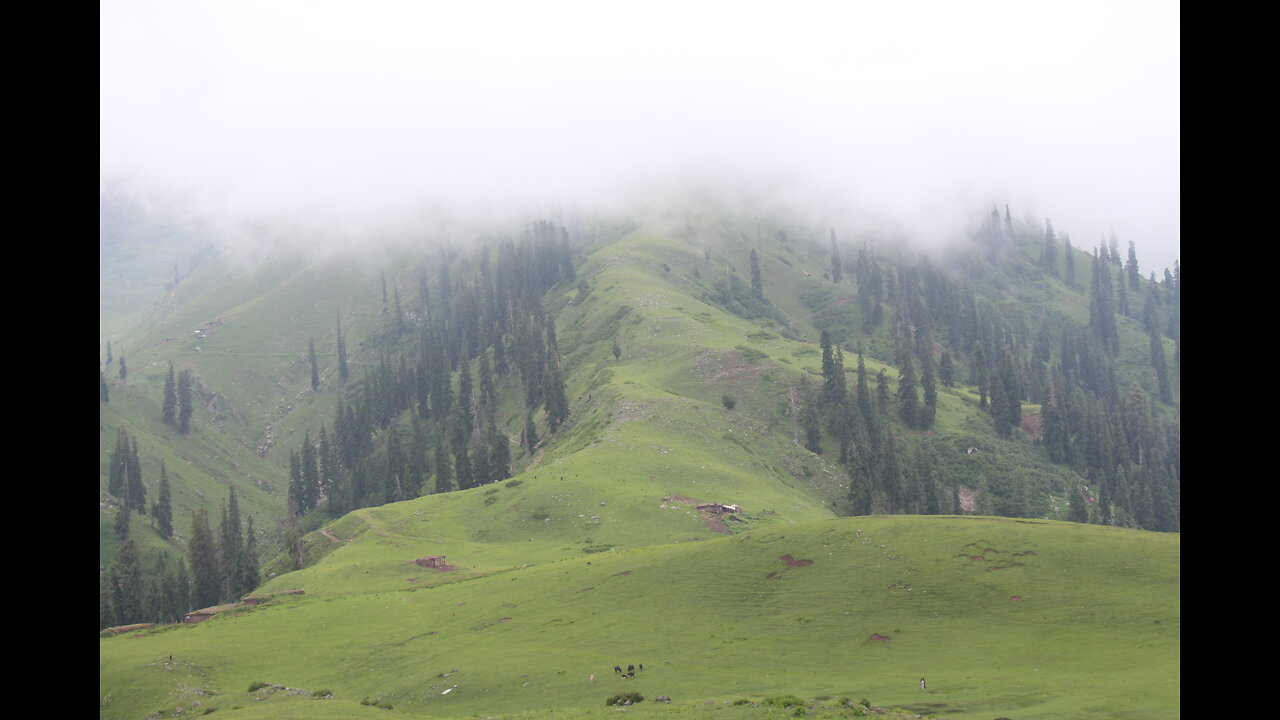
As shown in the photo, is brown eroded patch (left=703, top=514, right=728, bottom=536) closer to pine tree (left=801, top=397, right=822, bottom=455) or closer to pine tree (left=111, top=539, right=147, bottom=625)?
pine tree (left=801, top=397, right=822, bottom=455)

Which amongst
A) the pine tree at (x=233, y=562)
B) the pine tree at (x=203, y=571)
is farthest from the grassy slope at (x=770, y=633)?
the pine tree at (x=233, y=562)

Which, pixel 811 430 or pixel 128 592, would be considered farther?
pixel 811 430

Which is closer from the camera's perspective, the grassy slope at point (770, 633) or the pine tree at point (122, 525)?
the grassy slope at point (770, 633)

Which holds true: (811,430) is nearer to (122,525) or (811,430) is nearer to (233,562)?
(233,562)

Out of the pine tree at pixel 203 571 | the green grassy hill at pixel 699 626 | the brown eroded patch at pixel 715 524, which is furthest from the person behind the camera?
the pine tree at pixel 203 571

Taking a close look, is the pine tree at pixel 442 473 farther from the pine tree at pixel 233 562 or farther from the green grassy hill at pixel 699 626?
the green grassy hill at pixel 699 626

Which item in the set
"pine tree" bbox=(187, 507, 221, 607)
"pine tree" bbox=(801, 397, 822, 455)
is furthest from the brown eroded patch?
"pine tree" bbox=(187, 507, 221, 607)

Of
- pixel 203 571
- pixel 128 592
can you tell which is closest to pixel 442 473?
pixel 203 571

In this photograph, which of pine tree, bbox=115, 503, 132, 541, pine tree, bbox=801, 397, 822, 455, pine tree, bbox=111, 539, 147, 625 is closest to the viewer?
pine tree, bbox=111, 539, 147, 625

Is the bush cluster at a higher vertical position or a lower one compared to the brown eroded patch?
lower

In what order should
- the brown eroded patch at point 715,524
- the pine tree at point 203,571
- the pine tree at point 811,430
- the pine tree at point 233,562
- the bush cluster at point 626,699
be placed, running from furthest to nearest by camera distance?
1. the pine tree at point 811,430
2. the pine tree at point 233,562
3. the pine tree at point 203,571
4. the brown eroded patch at point 715,524
5. the bush cluster at point 626,699
